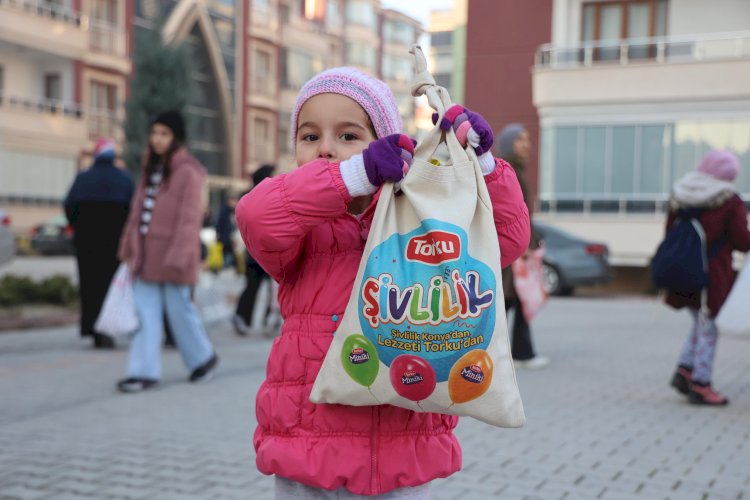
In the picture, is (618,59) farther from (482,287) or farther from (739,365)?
(482,287)

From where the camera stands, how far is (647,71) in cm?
2327

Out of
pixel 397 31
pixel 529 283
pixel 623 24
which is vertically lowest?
pixel 529 283

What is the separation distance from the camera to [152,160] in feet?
23.9

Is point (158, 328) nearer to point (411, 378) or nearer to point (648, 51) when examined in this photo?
point (411, 378)

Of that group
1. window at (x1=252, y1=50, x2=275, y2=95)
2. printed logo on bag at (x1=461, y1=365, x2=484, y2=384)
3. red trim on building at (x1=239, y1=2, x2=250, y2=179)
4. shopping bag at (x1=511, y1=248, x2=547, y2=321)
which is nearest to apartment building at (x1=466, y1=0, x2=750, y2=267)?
shopping bag at (x1=511, y1=248, x2=547, y2=321)

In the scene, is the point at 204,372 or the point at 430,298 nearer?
the point at 430,298

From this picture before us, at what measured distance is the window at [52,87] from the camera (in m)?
38.9

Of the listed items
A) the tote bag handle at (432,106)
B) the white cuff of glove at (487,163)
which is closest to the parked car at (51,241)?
the tote bag handle at (432,106)

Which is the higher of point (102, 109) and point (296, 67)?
point (296, 67)

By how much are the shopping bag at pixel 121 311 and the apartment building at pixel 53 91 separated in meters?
29.6

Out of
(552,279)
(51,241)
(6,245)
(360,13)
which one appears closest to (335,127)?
(6,245)

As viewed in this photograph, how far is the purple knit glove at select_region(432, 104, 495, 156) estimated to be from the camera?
85.8 inches

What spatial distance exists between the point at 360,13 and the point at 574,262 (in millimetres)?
54225

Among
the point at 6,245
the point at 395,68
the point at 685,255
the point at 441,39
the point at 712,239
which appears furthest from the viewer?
the point at 441,39
